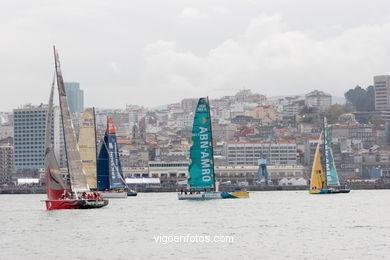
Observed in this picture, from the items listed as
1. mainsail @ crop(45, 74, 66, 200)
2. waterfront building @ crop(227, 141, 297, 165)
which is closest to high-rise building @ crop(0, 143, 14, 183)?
waterfront building @ crop(227, 141, 297, 165)

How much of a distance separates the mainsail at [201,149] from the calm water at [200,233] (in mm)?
5815

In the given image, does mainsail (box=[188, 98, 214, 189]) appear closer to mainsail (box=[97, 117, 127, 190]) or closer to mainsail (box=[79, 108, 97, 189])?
mainsail (box=[79, 108, 97, 189])

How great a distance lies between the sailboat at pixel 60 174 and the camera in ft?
169

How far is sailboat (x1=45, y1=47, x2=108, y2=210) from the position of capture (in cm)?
5153

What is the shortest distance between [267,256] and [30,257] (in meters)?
7.70

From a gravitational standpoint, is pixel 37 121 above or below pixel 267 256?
above

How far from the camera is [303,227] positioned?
42.9 metres

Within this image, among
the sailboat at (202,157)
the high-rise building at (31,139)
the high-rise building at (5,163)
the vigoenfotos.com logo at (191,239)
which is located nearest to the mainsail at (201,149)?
the sailboat at (202,157)

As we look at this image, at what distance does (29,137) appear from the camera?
183375mm

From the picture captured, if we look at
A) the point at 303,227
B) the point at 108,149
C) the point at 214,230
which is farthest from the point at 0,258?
the point at 108,149

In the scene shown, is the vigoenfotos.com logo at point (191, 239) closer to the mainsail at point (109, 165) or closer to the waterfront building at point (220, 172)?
the mainsail at point (109, 165)

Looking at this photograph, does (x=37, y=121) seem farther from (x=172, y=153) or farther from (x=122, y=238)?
(x=122, y=238)

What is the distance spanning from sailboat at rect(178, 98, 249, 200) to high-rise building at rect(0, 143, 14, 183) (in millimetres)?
104036

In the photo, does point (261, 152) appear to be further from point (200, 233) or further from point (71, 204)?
point (200, 233)
